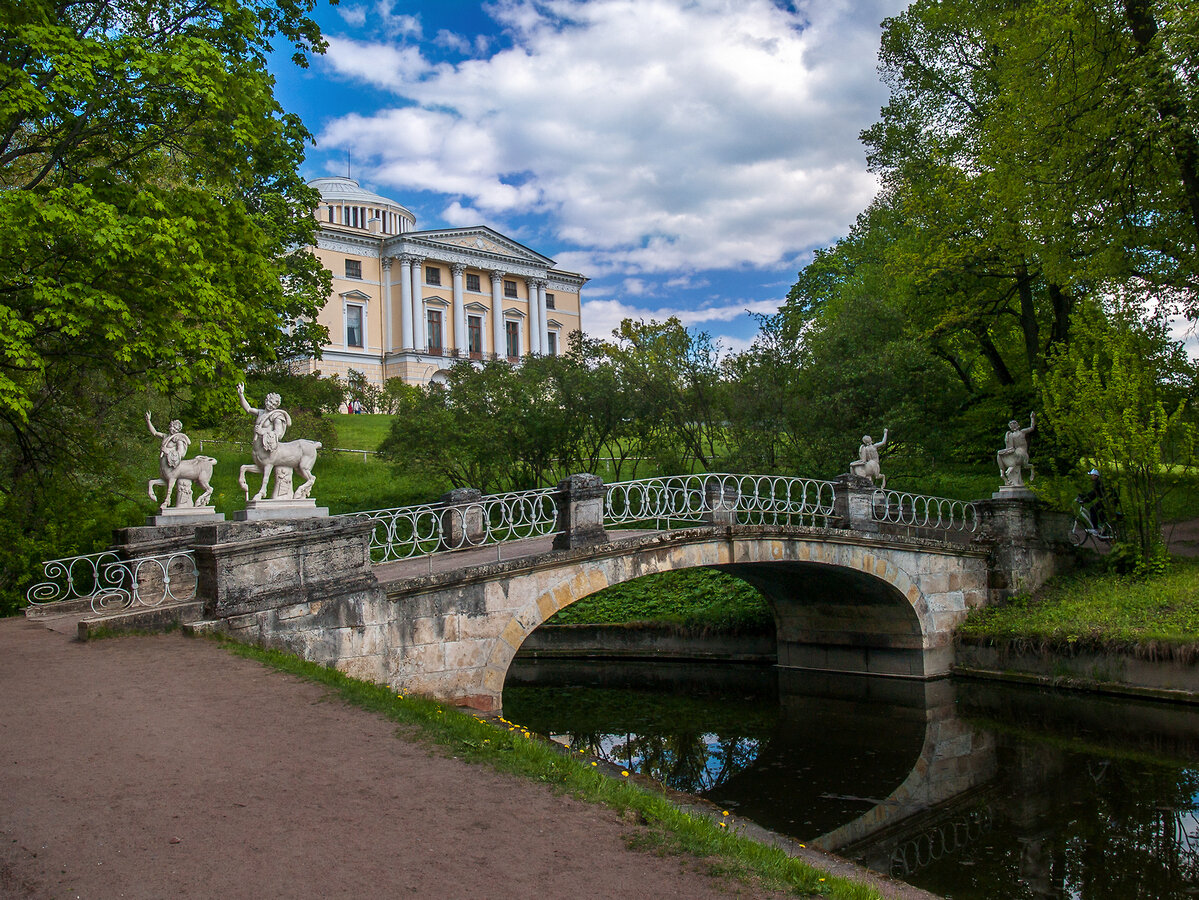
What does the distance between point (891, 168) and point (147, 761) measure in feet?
82.1

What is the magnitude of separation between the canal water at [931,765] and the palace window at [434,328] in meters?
43.0

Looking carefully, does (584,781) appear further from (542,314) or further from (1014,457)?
(542,314)

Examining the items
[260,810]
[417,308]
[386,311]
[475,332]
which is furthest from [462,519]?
[475,332]

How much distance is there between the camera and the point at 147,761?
18.4 feet

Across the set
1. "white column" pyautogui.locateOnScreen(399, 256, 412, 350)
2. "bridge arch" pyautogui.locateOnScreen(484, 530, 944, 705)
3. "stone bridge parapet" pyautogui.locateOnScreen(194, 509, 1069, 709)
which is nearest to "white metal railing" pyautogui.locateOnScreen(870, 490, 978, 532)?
"stone bridge parapet" pyautogui.locateOnScreen(194, 509, 1069, 709)

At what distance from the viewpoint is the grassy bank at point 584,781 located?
195 inches

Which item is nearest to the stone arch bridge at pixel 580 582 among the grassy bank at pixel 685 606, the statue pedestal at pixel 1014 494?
the statue pedestal at pixel 1014 494

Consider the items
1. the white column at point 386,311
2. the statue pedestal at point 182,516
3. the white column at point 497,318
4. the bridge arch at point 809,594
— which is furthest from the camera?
the white column at point 497,318

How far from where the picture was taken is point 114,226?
9859 millimetres

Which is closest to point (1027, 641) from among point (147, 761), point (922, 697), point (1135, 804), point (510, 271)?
point (922, 697)

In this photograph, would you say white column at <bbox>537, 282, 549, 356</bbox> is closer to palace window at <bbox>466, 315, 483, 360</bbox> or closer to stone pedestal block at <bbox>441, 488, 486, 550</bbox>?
palace window at <bbox>466, 315, 483, 360</bbox>

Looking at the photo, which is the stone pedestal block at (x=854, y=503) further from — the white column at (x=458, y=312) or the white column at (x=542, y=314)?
the white column at (x=542, y=314)

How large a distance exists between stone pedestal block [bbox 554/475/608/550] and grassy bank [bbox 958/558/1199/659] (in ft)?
29.2

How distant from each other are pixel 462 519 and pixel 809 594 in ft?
28.8
